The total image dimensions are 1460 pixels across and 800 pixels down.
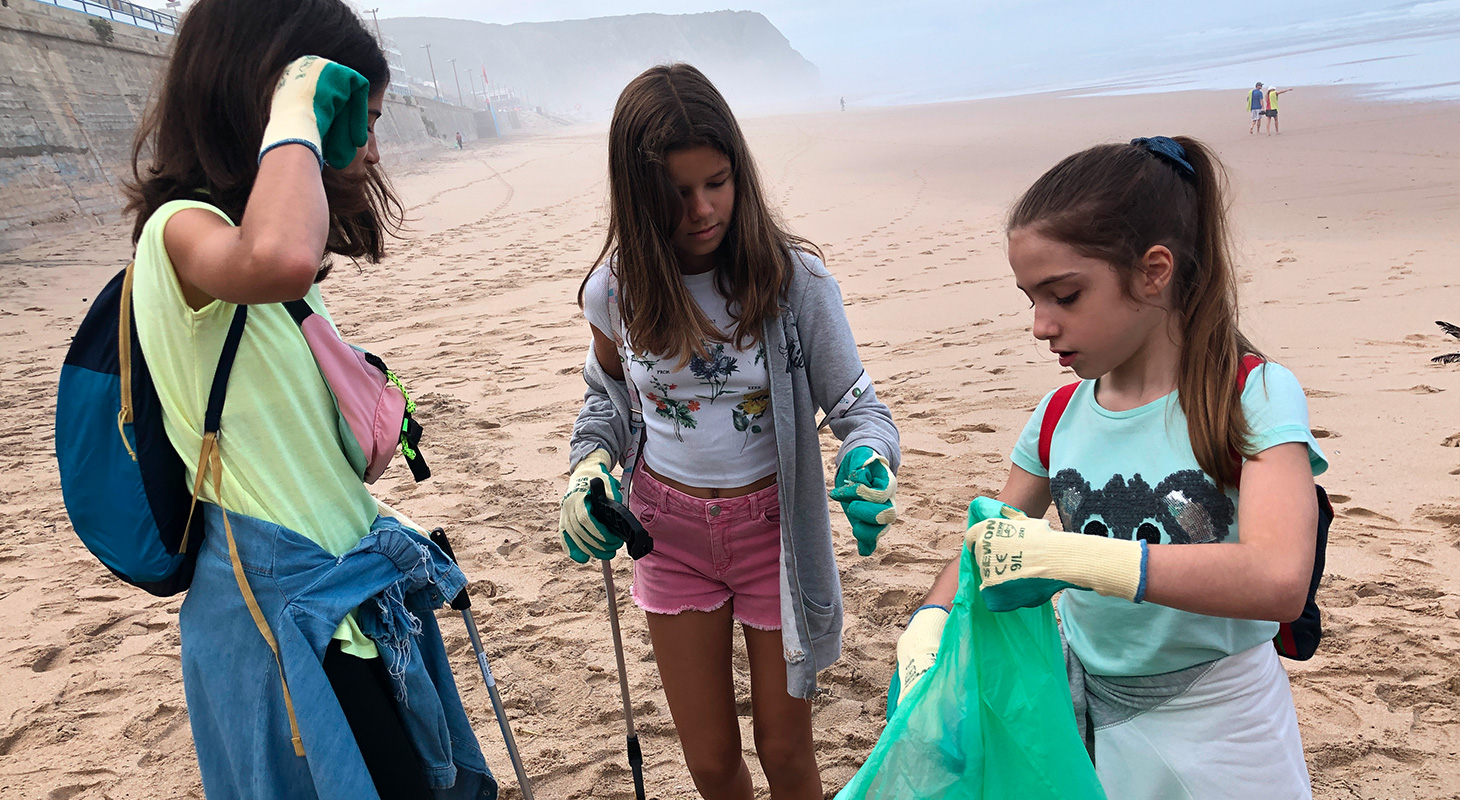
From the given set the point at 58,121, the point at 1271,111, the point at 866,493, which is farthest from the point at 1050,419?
the point at 58,121

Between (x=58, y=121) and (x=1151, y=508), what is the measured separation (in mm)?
24061

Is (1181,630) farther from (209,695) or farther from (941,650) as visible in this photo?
(209,695)

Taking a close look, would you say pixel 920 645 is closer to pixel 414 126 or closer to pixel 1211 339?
pixel 1211 339

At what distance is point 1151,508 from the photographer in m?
1.60

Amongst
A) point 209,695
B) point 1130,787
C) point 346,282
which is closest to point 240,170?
point 209,695

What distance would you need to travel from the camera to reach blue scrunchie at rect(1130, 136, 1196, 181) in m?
1.66

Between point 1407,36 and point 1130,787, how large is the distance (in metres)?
50.6

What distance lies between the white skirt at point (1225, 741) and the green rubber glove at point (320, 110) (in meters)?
1.74

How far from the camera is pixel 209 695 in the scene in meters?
1.67

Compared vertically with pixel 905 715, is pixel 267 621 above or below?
above

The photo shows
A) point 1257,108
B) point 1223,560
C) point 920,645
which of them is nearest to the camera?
point 1223,560

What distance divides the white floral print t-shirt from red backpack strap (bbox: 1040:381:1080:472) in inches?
26.5

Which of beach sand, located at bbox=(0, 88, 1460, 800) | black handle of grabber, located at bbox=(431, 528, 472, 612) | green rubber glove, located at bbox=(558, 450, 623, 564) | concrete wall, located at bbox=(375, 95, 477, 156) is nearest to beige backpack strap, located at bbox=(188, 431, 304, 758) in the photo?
black handle of grabber, located at bbox=(431, 528, 472, 612)

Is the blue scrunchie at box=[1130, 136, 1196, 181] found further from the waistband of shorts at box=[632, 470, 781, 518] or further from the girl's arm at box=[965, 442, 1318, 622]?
the waistband of shorts at box=[632, 470, 781, 518]
